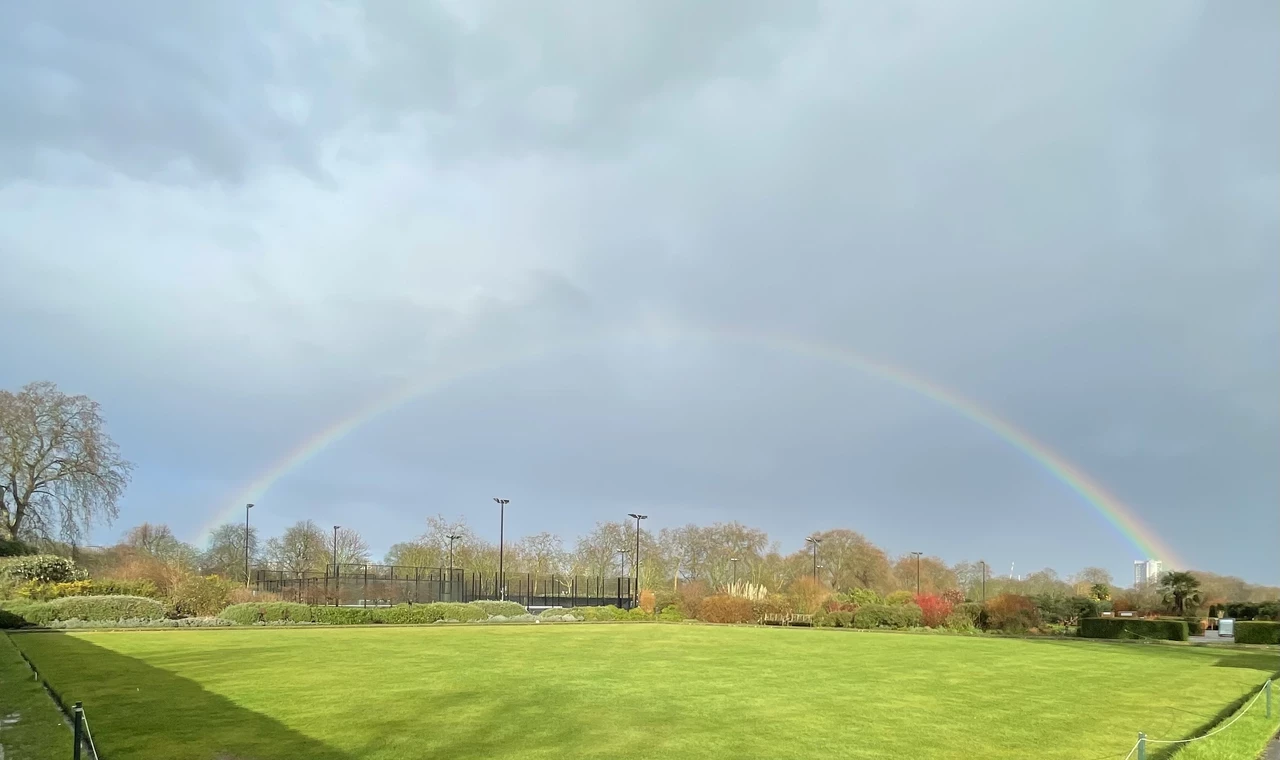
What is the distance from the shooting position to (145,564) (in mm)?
38469

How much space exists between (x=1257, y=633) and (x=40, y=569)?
5166 centimetres

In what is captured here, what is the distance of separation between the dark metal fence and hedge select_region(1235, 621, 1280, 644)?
103 ft

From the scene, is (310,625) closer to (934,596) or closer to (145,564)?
(145,564)

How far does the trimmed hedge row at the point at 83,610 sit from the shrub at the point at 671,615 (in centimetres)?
2247

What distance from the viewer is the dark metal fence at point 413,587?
150 feet

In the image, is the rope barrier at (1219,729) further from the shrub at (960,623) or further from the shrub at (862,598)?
the shrub at (862,598)

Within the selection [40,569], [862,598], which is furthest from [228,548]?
[862,598]

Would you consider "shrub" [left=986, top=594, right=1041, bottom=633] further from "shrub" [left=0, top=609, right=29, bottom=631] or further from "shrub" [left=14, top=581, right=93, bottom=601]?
"shrub" [left=14, top=581, right=93, bottom=601]

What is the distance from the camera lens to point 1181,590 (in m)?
49.1

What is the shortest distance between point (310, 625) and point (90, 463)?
16073 mm

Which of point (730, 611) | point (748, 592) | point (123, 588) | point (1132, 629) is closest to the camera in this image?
point (123, 588)

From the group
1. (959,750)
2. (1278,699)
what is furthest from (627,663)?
(1278,699)

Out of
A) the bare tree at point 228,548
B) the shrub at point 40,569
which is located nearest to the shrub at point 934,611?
the shrub at point 40,569

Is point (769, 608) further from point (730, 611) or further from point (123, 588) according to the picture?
point (123, 588)
